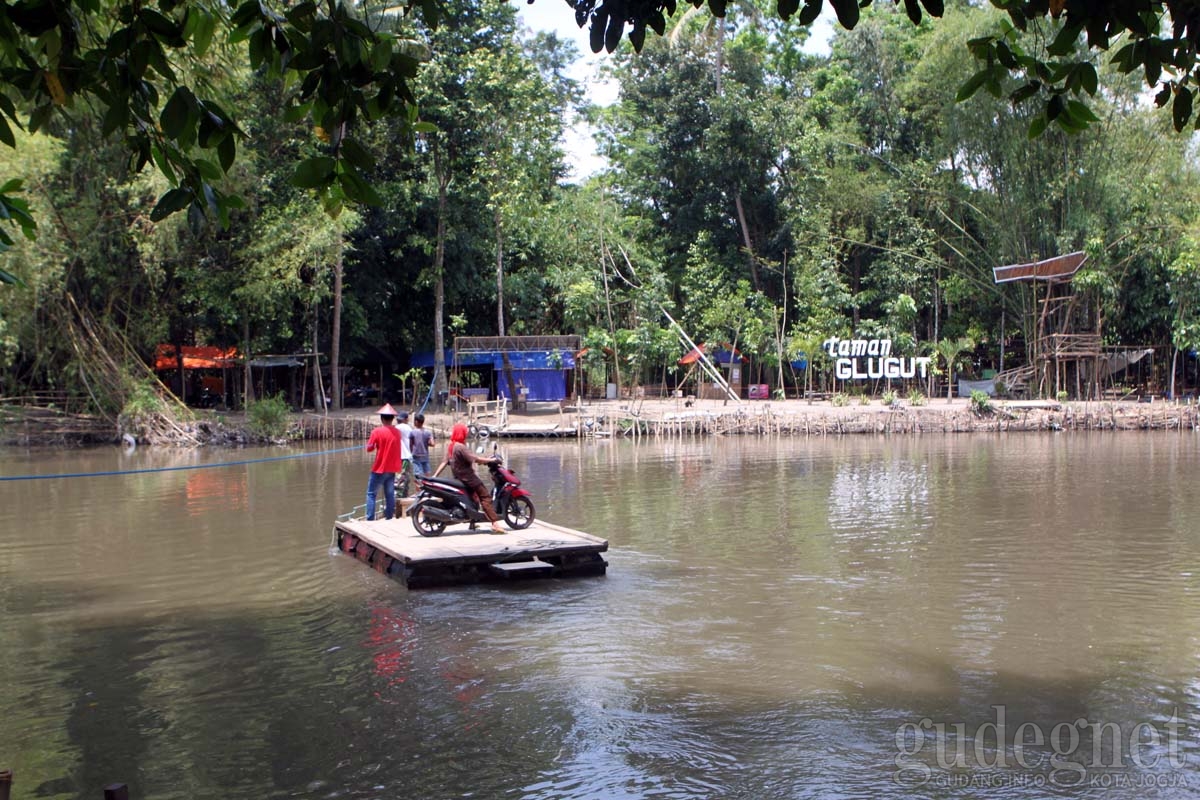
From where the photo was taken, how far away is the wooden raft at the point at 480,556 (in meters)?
9.45

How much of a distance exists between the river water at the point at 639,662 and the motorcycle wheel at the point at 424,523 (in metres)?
0.80

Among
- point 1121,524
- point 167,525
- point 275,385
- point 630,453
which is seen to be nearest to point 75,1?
point 167,525

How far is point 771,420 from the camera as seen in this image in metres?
29.7

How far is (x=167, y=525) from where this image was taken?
45.4ft

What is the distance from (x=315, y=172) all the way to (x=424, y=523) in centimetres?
752

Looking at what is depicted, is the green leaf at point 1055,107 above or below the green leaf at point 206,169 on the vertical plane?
above

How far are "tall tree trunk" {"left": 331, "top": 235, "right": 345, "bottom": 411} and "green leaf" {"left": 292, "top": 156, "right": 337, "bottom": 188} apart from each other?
26.0 meters

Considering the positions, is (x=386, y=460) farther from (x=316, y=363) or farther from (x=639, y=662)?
(x=316, y=363)

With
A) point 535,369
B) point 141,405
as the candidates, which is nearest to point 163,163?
point 141,405

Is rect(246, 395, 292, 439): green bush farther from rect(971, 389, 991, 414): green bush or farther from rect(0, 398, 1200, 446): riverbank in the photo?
rect(971, 389, 991, 414): green bush

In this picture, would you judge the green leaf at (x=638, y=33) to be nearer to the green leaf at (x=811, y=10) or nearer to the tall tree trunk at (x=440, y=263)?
the green leaf at (x=811, y=10)

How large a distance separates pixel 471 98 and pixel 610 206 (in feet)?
35.2

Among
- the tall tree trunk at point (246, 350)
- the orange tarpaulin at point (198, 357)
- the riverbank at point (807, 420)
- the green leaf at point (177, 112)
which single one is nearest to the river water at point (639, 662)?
the green leaf at point (177, 112)

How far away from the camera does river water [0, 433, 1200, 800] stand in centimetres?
542
